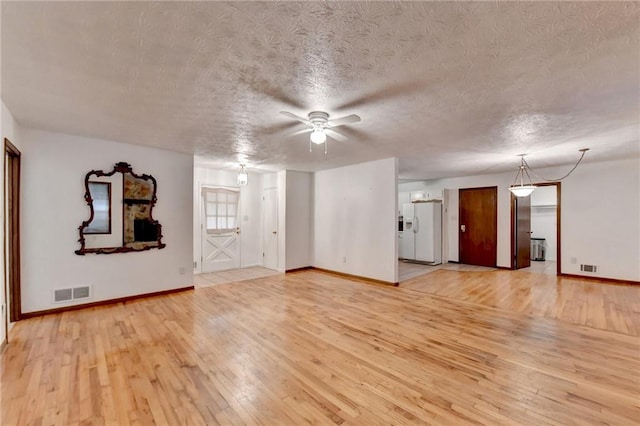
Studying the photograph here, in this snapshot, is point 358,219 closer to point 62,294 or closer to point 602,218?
point 602,218

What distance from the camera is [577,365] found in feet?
8.15

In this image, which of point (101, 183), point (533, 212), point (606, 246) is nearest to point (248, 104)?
point (101, 183)

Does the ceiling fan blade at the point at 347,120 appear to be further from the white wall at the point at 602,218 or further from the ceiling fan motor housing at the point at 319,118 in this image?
the white wall at the point at 602,218

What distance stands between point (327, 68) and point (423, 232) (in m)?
6.67

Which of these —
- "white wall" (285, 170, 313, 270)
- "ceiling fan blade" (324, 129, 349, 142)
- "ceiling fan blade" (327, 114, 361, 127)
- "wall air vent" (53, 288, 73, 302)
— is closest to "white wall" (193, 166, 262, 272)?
"white wall" (285, 170, 313, 270)

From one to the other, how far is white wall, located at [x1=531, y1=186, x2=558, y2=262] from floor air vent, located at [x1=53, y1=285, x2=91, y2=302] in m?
11.5

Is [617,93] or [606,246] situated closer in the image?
[617,93]

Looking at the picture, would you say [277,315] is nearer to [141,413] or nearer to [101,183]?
[141,413]

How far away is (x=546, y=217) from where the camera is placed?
344 inches

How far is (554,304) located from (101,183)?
23.8 ft

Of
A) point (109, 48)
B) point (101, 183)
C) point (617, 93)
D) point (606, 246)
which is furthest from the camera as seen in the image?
point (606, 246)

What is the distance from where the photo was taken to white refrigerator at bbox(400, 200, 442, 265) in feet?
25.2

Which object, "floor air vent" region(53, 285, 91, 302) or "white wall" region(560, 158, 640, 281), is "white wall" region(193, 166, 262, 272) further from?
"white wall" region(560, 158, 640, 281)

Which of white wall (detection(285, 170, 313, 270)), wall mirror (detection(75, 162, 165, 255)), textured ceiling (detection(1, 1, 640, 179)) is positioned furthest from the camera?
white wall (detection(285, 170, 313, 270))
